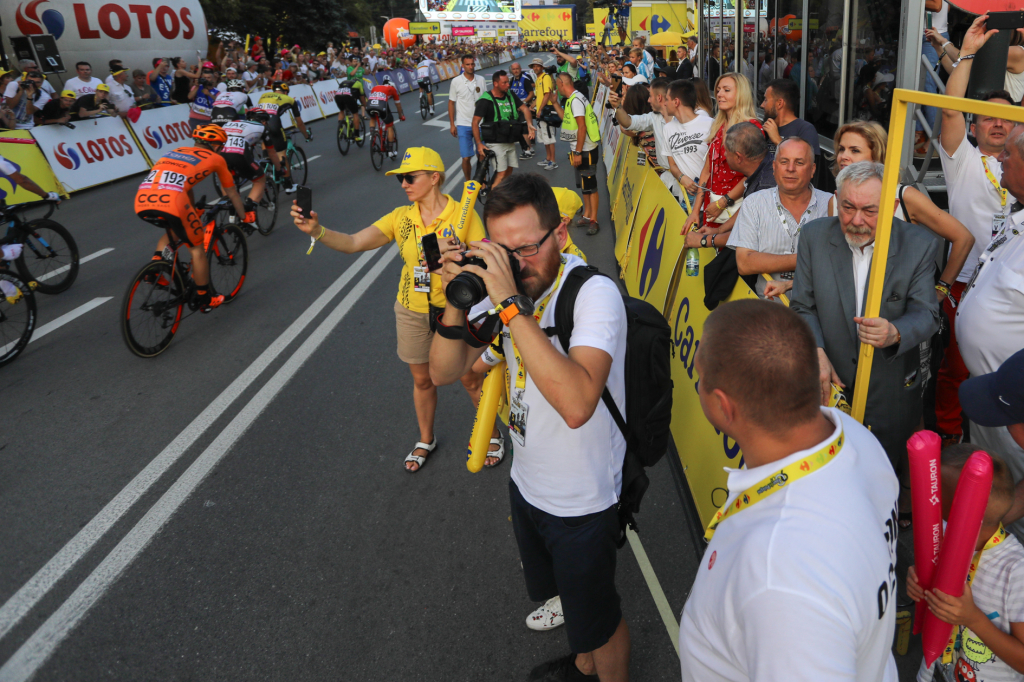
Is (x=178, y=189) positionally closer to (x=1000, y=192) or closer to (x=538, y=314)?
(x=538, y=314)

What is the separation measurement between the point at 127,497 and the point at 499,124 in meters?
7.52

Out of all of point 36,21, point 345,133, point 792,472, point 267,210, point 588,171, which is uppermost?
point 36,21

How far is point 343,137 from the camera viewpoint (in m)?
16.3

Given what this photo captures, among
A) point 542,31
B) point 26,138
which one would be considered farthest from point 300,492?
point 542,31

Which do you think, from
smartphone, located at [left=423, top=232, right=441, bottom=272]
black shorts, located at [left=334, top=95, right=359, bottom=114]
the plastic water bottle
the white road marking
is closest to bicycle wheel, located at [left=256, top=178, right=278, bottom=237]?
the white road marking

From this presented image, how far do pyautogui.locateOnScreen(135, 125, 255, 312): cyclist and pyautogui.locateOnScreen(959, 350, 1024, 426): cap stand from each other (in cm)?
608

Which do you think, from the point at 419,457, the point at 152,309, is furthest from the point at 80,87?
the point at 419,457

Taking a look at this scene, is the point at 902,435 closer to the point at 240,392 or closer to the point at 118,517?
the point at 118,517

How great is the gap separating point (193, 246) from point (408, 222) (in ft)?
11.0

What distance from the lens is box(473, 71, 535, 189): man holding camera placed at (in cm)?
1010

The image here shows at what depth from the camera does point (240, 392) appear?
546 cm

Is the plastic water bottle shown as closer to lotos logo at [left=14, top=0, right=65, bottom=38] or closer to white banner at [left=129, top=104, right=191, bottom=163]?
white banner at [left=129, top=104, right=191, bottom=163]

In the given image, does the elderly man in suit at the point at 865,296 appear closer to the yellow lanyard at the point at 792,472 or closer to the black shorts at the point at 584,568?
the black shorts at the point at 584,568

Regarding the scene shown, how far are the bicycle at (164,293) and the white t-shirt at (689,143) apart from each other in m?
4.70
